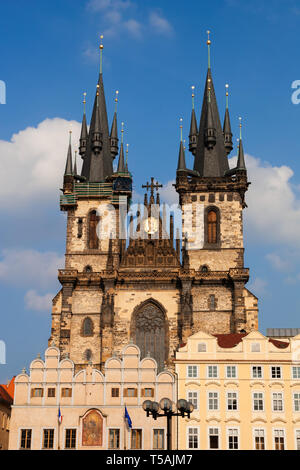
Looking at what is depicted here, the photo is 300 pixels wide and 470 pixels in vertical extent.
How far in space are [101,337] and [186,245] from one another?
10.1 metres

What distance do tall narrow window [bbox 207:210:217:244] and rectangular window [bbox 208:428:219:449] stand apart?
72.6 ft

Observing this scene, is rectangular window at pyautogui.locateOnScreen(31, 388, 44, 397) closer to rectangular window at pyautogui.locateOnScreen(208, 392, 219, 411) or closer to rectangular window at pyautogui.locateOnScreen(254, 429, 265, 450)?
rectangular window at pyautogui.locateOnScreen(208, 392, 219, 411)

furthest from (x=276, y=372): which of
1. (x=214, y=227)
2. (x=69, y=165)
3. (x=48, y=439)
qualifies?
(x=69, y=165)

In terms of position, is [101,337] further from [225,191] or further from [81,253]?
[225,191]

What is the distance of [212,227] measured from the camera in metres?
59.6

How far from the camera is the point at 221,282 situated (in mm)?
56719

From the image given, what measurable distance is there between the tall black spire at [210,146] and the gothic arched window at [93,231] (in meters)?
9.44

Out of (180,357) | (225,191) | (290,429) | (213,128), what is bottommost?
(290,429)

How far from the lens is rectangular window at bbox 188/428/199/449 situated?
39.0 m

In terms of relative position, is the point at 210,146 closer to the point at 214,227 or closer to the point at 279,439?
the point at 214,227

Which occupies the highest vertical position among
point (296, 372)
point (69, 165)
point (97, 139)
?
point (97, 139)

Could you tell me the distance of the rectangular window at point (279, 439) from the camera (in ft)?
128

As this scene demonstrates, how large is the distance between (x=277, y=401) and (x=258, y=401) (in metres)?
1.01
